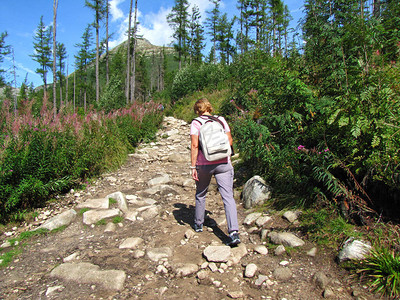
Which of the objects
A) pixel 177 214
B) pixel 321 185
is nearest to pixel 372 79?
pixel 321 185

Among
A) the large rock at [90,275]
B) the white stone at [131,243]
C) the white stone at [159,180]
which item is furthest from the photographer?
the white stone at [159,180]

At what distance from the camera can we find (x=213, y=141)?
315 centimetres

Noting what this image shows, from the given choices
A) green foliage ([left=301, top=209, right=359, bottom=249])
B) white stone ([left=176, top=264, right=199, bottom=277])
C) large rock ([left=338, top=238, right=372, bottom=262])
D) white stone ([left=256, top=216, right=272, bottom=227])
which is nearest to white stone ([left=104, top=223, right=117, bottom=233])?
white stone ([left=176, top=264, right=199, bottom=277])

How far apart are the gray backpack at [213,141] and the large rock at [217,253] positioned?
1.06 metres

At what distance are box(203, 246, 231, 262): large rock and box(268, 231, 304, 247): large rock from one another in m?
0.60

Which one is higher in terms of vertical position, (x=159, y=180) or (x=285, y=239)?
(x=159, y=180)

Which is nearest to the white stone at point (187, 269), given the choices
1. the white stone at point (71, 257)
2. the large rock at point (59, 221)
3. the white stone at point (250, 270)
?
the white stone at point (250, 270)

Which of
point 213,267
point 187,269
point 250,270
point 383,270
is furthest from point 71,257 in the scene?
point 383,270

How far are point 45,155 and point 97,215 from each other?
160 cm

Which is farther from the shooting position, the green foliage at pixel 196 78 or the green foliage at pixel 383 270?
the green foliage at pixel 196 78

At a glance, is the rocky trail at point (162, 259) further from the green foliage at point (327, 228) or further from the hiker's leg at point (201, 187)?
the hiker's leg at point (201, 187)

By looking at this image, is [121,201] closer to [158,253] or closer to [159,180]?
[159,180]

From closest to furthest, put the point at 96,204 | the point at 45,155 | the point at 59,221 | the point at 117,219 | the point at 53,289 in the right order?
the point at 53,289 → the point at 59,221 → the point at 117,219 → the point at 96,204 → the point at 45,155

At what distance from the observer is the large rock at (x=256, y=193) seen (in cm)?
423
